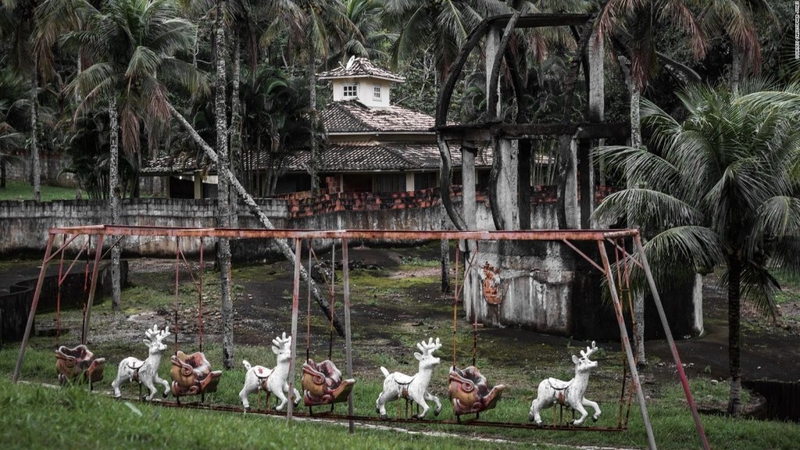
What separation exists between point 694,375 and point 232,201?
50.7 ft

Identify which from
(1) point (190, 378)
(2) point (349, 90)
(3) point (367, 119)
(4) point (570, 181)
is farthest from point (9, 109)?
(1) point (190, 378)

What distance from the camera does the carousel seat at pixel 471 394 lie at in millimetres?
15227

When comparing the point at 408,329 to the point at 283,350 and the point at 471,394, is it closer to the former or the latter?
the point at 283,350

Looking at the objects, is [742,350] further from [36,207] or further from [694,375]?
[36,207]

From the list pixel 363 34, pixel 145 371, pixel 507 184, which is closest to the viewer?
pixel 145 371

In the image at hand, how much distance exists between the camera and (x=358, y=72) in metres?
54.2

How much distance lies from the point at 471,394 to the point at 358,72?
133ft

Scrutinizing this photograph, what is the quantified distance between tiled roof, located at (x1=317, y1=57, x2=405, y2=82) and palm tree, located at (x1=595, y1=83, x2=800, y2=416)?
35.2 m

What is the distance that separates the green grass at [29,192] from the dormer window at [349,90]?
15.2m

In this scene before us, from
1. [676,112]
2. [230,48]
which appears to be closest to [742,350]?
[676,112]

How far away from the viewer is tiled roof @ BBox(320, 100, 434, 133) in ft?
166

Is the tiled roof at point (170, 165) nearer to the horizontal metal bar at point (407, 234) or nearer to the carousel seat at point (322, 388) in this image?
the horizontal metal bar at point (407, 234)

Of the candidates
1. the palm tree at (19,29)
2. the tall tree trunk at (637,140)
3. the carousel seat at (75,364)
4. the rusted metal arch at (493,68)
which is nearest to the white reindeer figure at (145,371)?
the carousel seat at (75,364)

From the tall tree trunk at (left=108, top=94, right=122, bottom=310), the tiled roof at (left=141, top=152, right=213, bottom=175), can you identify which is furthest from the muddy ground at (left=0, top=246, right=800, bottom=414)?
the tiled roof at (left=141, top=152, right=213, bottom=175)
